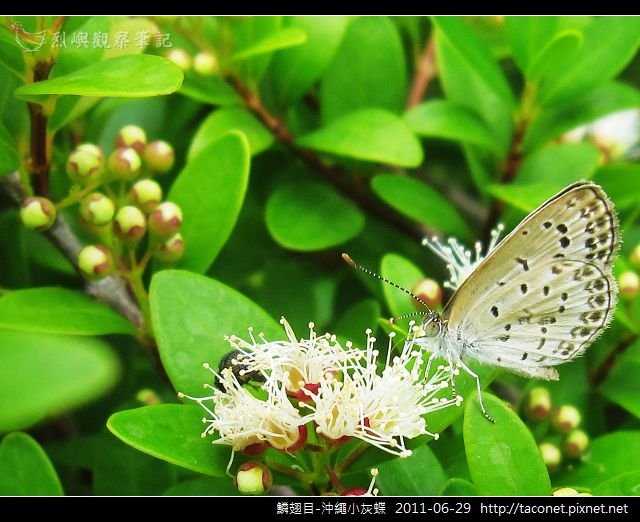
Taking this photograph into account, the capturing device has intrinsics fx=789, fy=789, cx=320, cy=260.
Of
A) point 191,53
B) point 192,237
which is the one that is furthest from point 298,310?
point 191,53

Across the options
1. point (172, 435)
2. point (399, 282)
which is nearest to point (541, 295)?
point (399, 282)

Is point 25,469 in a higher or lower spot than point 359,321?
lower

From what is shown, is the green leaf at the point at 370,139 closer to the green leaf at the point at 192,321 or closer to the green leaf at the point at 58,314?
the green leaf at the point at 192,321

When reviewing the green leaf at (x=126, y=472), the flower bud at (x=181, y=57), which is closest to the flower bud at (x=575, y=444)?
the green leaf at (x=126, y=472)

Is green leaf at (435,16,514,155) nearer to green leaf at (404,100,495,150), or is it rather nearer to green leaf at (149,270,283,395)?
green leaf at (404,100,495,150)

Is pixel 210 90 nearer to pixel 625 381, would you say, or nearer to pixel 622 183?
pixel 622 183

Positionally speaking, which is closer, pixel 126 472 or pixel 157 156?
pixel 126 472
